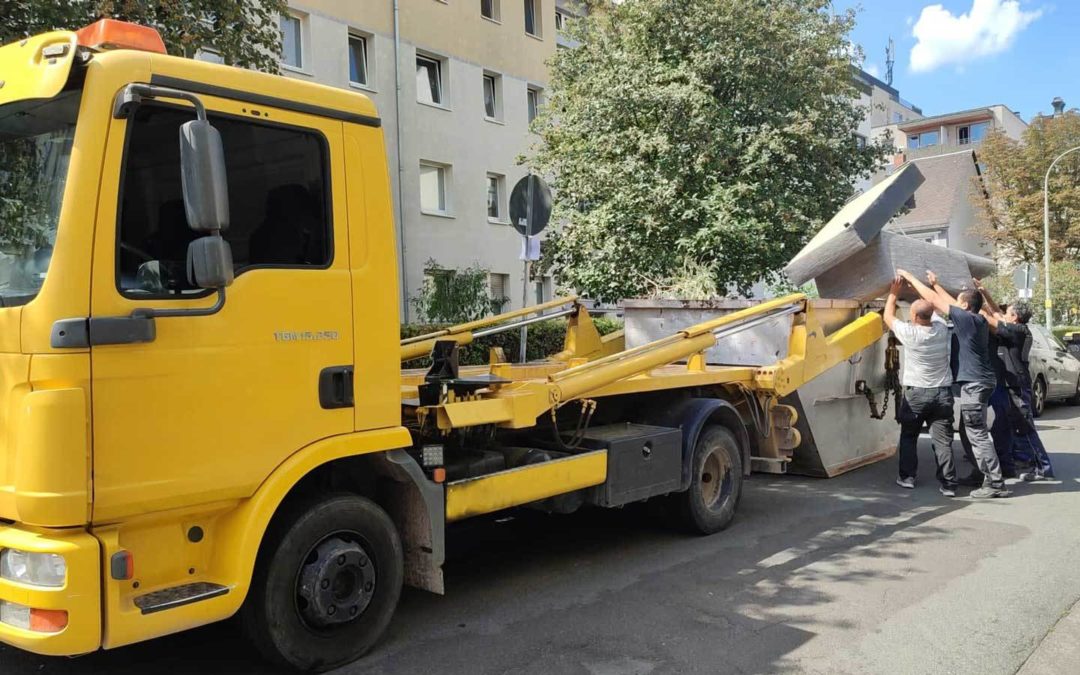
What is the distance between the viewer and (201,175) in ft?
10.6

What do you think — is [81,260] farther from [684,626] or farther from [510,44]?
[510,44]

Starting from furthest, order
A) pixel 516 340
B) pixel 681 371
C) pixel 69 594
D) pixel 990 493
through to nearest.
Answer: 1. pixel 516 340
2. pixel 990 493
3. pixel 681 371
4. pixel 69 594

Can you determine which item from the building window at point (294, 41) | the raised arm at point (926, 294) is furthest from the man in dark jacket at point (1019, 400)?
the building window at point (294, 41)

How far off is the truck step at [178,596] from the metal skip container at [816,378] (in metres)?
5.05

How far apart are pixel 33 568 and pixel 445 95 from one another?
20.4m

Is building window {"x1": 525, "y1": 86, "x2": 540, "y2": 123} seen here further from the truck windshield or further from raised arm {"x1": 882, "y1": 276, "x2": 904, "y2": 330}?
the truck windshield

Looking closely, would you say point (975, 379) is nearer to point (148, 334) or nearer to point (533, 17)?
point (148, 334)

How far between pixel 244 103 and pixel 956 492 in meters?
7.28

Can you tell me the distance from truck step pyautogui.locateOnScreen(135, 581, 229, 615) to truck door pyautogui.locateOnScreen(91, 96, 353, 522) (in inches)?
14.0

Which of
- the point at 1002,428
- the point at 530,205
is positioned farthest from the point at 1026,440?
the point at 530,205

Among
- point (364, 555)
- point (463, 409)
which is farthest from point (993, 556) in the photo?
point (364, 555)

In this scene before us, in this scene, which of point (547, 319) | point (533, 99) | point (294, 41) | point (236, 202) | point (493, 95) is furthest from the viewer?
point (533, 99)

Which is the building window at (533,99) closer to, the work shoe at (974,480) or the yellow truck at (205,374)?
the work shoe at (974,480)

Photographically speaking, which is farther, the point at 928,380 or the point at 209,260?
the point at 928,380
